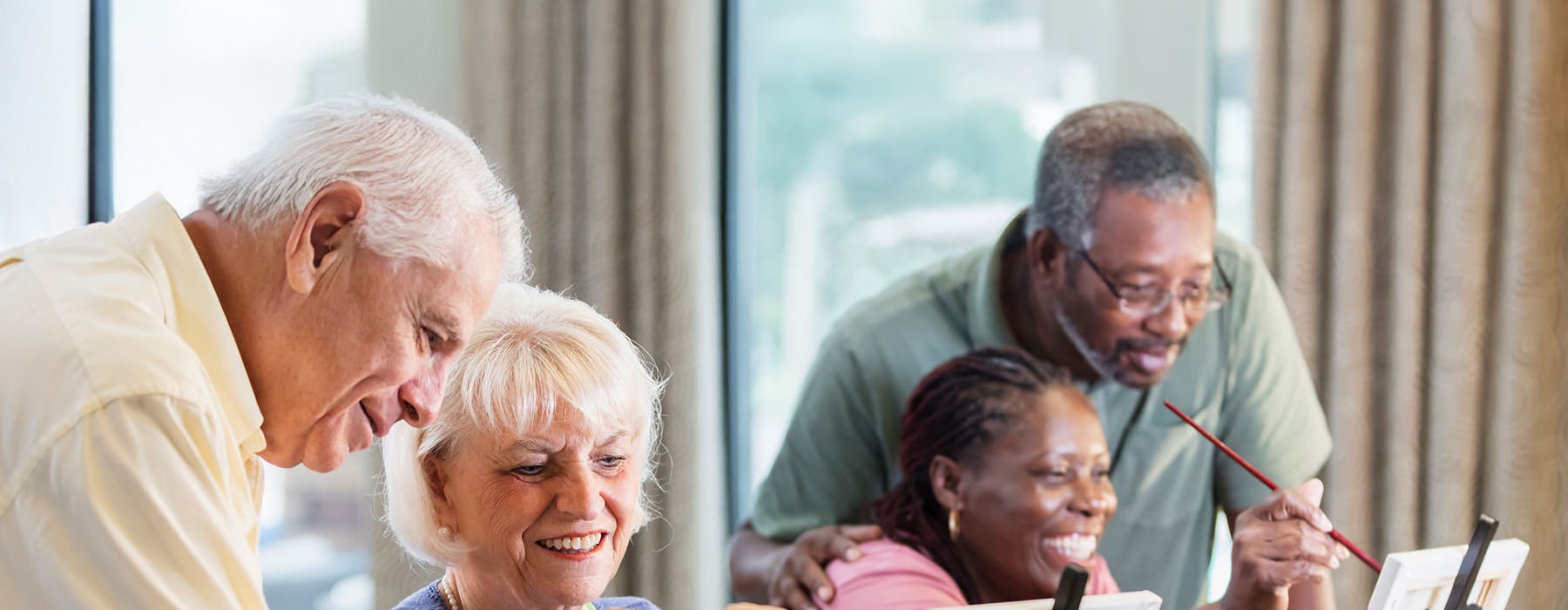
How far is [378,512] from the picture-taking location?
10.9 feet

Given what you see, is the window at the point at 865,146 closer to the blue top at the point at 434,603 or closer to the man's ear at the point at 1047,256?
the man's ear at the point at 1047,256

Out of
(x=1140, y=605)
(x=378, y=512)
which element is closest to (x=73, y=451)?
(x=1140, y=605)

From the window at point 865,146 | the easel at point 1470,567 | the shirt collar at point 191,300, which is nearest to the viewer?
the shirt collar at point 191,300

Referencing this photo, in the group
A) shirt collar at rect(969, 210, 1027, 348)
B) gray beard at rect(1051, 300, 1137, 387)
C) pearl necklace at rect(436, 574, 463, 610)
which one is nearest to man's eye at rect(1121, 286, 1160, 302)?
gray beard at rect(1051, 300, 1137, 387)

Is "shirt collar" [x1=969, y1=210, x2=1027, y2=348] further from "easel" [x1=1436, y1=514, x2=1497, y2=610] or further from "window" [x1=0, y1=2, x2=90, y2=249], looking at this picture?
"window" [x1=0, y1=2, x2=90, y2=249]

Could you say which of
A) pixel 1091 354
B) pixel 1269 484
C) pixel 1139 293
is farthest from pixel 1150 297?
pixel 1269 484

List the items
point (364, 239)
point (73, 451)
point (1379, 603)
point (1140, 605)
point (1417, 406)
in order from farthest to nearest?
point (1417, 406) < point (1379, 603) < point (1140, 605) < point (364, 239) < point (73, 451)

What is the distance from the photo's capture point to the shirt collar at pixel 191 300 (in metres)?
1.24

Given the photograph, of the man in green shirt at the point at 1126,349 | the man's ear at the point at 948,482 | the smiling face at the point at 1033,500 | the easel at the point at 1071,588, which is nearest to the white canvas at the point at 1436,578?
the easel at the point at 1071,588

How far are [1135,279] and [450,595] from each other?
1529 mm

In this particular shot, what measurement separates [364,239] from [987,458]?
1.67m

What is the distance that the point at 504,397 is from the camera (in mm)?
1741

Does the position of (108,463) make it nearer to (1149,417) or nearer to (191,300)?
(191,300)

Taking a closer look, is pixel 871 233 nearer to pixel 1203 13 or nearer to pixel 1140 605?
pixel 1203 13
